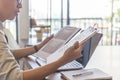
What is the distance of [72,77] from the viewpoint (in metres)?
1.08

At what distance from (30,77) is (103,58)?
31.1 inches

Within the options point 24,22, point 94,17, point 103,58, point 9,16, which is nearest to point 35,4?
point 94,17

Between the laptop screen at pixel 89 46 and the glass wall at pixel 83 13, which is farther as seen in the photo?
the glass wall at pixel 83 13

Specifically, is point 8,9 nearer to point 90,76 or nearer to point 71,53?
point 71,53

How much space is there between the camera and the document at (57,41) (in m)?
1.48

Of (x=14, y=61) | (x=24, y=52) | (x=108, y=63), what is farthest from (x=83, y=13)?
(x=14, y=61)

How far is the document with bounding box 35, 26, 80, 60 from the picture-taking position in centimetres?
148

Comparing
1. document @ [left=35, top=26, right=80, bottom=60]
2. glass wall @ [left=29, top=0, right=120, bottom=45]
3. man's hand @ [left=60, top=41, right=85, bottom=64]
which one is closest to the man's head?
man's hand @ [left=60, top=41, right=85, bottom=64]

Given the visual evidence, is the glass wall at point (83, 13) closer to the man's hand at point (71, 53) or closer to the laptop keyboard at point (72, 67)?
the laptop keyboard at point (72, 67)

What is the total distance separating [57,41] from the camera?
5.09ft

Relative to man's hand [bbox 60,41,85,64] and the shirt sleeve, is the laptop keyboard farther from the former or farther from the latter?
the shirt sleeve

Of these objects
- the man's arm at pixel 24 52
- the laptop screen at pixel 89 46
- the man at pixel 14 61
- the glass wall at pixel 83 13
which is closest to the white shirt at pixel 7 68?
the man at pixel 14 61

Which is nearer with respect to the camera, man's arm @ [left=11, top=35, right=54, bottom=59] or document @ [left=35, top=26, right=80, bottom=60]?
document @ [left=35, top=26, right=80, bottom=60]

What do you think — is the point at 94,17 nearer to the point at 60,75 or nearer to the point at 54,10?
the point at 54,10
